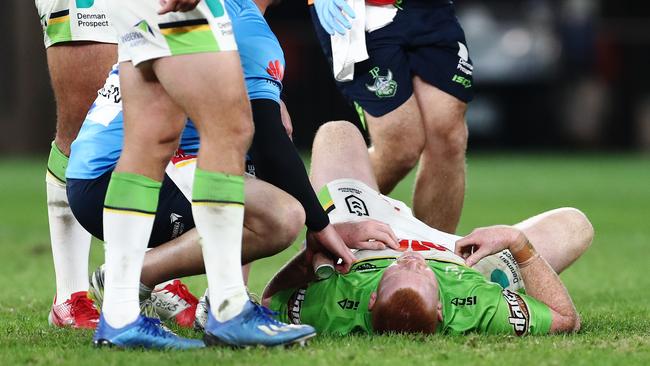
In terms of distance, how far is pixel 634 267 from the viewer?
7277 mm

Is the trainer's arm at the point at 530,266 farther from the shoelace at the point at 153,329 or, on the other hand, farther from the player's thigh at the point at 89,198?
the player's thigh at the point at 89,198

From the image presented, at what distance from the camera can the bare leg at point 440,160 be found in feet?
20.4

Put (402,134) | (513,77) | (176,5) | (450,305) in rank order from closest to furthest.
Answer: (176,5) → (450,305) → (402,134) → (513,77)

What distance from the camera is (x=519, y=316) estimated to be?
171 inches

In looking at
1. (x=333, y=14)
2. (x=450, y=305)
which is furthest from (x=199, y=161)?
(x=333, y=14)

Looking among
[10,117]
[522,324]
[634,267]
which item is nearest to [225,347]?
[522,324]

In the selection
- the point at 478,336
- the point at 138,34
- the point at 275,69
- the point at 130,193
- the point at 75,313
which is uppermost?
the point at 138,34

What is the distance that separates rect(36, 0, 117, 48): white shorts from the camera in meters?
5.16

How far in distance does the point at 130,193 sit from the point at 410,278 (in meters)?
1.00

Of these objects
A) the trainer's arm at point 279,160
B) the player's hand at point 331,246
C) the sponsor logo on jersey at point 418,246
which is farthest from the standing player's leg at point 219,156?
the sponsor logo on jersey at point 418,246

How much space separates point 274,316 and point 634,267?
3.72m

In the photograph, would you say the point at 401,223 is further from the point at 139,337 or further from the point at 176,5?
the point at 176,5

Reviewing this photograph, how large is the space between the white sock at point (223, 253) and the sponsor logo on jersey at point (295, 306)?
23.7 inches

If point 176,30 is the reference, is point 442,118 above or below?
below
